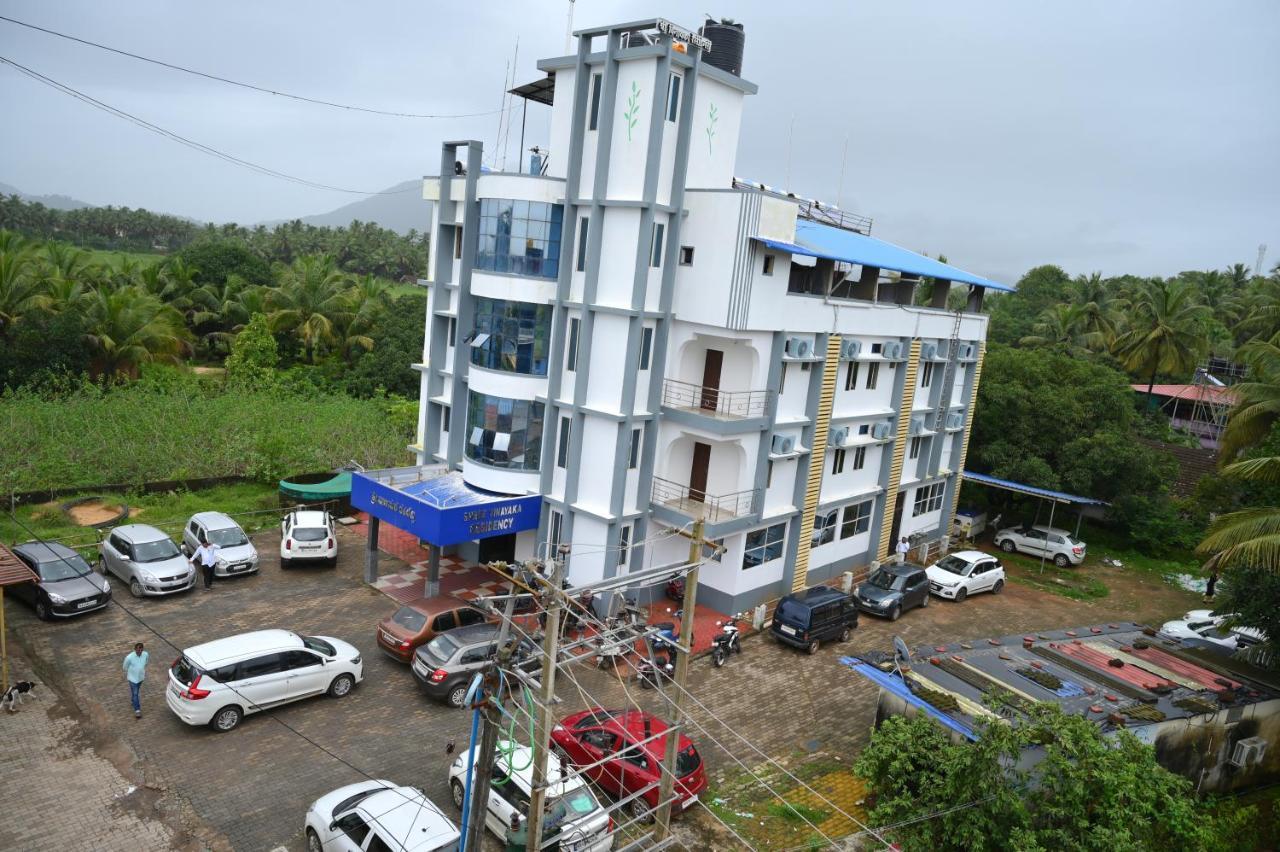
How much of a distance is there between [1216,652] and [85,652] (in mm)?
28347

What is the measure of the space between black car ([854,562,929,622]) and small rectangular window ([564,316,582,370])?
1150 cm

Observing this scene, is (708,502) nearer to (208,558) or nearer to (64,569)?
(208,558)

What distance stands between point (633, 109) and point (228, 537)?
1659cm

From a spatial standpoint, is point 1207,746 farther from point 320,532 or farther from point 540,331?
point 320,532

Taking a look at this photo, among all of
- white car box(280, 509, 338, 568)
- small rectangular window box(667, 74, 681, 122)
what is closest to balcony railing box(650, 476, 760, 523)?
small rectangular window box(667, 74, 681, 122)

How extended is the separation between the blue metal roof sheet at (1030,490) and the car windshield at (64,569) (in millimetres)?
30331

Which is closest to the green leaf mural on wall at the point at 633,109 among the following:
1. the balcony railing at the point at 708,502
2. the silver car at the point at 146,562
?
the balcony railing at the point at 708,502

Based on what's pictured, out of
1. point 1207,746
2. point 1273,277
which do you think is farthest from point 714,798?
point 1273,277

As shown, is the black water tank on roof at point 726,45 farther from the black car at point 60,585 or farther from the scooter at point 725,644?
the black car at point 60,585

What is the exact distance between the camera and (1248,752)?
59.2ft

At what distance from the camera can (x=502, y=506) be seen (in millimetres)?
21875

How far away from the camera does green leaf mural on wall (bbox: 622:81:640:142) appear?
20.2 m

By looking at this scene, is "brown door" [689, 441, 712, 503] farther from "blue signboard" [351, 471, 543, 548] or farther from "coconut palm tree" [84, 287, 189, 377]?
"coconut palm tree" [84, 287, 189, 377]

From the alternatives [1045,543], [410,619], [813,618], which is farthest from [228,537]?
[1045,543]
